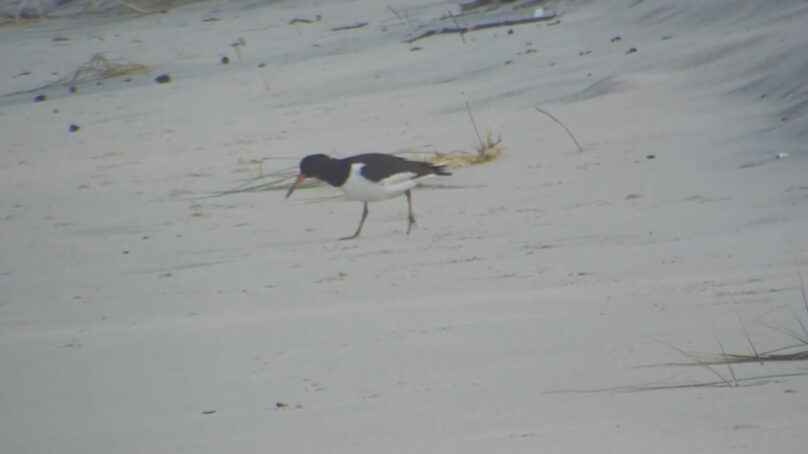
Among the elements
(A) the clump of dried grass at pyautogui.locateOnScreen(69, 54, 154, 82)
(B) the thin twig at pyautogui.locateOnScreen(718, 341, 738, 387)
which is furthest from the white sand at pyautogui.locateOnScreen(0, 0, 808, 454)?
(A) the clump of dried grass at pyautogui.locateOnScreen(69, 54, 154, 82)

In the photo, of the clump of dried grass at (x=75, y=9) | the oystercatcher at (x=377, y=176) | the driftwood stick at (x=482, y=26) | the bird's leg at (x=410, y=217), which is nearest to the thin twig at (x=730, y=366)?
the bird's leg at (x=410, y=217)

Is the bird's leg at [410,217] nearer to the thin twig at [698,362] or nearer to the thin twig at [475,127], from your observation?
the thin twig at [475,127]

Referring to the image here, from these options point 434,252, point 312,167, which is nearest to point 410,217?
point 434,252

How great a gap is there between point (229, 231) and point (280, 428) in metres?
3.38

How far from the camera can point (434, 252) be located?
643cm

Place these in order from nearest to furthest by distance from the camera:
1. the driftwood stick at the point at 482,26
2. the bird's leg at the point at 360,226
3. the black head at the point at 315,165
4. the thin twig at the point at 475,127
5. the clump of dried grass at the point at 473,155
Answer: the bird's leg at the point at 360,226
the black head at the point at 315,165
the clump of dried grass at the point at 473,155
the thin twig at the point at 475,127
the driftwood stick at the point at 482,26

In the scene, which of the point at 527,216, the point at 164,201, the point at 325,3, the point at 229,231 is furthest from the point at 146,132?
the point at 325,3

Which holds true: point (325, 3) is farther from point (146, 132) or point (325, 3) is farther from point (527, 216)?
point (527, 216)

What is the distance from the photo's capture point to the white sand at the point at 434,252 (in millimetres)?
4031

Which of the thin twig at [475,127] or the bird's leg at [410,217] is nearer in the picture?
the bird's leg at [410,217]

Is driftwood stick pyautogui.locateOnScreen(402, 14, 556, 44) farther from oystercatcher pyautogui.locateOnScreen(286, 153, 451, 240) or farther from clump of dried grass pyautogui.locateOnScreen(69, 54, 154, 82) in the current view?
oystercatcher pyautogui.locateOnScreen(286, 153, 451, 240)

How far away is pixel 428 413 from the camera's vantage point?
3.99m

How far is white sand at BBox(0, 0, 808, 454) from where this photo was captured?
4.03m

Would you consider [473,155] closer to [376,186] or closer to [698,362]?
[376,186]
